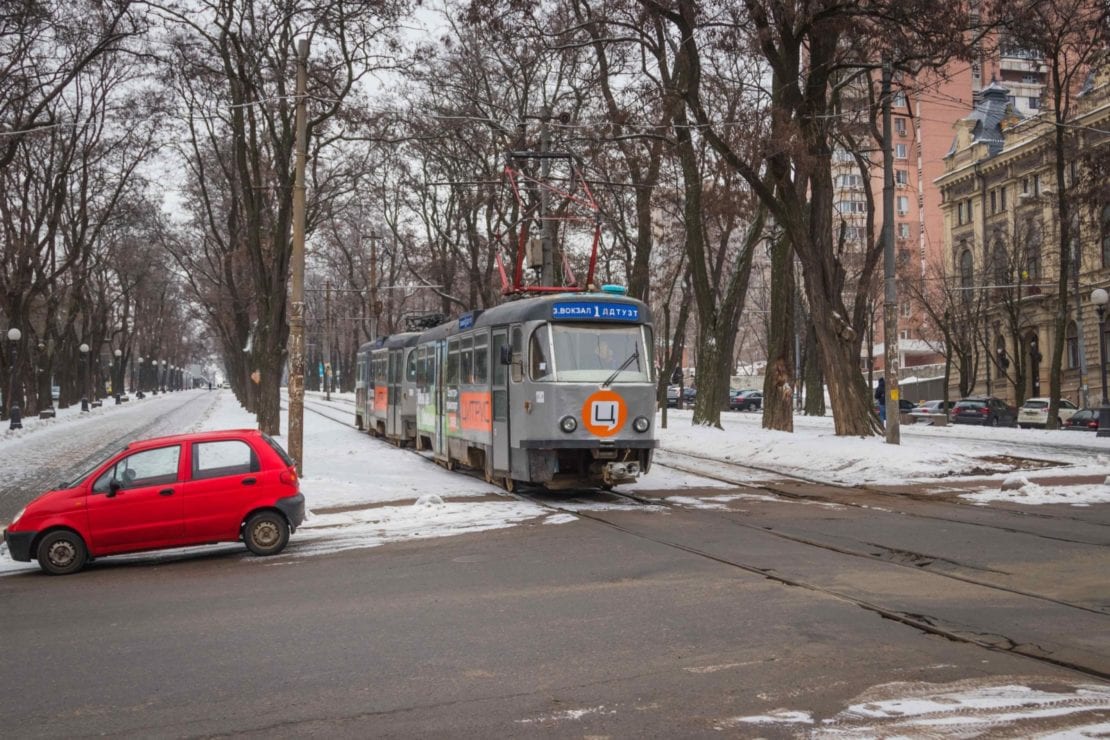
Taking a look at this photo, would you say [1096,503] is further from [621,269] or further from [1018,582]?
[621,269]

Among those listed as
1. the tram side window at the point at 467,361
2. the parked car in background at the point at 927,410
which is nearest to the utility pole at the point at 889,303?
the tram side window at the point at 467,361

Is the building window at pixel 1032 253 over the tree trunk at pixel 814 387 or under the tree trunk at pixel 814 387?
over

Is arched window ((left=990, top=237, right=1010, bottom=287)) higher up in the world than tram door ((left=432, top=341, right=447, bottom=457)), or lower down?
higher up

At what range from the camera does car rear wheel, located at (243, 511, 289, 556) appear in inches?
506

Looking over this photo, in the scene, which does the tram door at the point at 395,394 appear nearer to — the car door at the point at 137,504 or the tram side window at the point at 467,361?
the tram side window at the point at 467,361

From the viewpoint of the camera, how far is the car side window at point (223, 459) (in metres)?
12.8

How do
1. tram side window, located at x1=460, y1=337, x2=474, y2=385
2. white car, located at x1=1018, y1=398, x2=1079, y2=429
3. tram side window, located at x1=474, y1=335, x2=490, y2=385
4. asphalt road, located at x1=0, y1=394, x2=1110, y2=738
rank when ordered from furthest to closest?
white car, located at x1=1018, y1=398, x2=1079, y2=429 → tram side window, located at x1=460, y1=337, x2=474, y2=385 → tram side window, located at x1=474, y1=335, x2=490, y2=385 → asphalt road, located at x1=0, y1=394, x2=1110, y2=738

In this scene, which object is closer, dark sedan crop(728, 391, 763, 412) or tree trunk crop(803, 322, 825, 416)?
tree trunk crop(803, 322, 825, 416)

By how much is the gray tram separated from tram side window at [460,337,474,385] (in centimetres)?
658

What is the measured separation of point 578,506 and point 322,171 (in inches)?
1125

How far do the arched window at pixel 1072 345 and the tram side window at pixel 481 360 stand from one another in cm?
4534

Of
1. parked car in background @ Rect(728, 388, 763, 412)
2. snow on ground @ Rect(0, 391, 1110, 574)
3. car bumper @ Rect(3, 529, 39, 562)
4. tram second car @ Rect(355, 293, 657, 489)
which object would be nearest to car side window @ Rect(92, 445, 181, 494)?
car bumper @ Rect(3, 529, 39, 562)

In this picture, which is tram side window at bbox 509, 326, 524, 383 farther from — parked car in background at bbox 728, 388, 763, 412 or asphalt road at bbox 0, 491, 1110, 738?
parked car in background at bbox 728, 388, 763, 412

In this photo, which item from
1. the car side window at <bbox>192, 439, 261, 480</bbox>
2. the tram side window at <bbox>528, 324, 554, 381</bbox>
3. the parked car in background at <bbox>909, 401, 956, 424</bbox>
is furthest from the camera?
the parked car in background at <bbox>909, 401, 956, 424</bbox>
